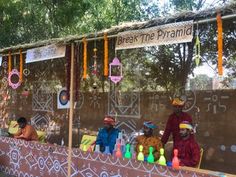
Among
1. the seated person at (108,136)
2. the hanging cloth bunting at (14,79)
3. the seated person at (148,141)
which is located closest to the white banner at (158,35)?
the seated person at (148,141)

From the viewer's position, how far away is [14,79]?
30.9 ft

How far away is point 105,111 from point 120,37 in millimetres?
2794

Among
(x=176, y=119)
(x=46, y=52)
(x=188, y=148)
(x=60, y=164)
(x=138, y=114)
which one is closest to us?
(x=188, y=148)

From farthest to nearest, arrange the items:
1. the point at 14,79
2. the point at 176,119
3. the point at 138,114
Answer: the point at 14,79, the point at 138,114, the point at 176,119

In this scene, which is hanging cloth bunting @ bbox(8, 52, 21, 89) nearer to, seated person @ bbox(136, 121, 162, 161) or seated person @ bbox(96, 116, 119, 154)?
seated person @ bbox(96, 116, 119, 154)

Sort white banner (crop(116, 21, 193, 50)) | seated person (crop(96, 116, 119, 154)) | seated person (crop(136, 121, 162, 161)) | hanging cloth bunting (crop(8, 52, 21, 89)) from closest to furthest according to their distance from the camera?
1. white banner (crop(116, 21, 193, 50))
2. seated person (crop(136, 121, 162, 161))
3. seated person (crop(96, 116, 119, 154))
4. hanging cloth bunting (crop(8, 52, 21, 89))

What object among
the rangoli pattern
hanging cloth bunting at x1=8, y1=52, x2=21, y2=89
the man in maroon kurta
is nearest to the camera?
the rangoli pattern

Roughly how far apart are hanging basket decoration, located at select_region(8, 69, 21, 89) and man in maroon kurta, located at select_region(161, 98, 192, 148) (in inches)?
161

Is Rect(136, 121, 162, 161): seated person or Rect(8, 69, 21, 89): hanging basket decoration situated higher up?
Rect(8, 69, 21, 89): hanging basket decoration

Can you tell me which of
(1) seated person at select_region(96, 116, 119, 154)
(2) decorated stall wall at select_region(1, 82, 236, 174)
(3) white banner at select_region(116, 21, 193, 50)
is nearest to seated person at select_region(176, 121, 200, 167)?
(2) decorated stall wall at select_region(1, 82, 236, 174)

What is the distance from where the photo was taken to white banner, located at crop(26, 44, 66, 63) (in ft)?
22.0

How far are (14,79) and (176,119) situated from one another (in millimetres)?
4628

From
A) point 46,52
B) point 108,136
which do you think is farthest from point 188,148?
point 46,52

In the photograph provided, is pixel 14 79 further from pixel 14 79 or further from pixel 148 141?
pixel 148 141
